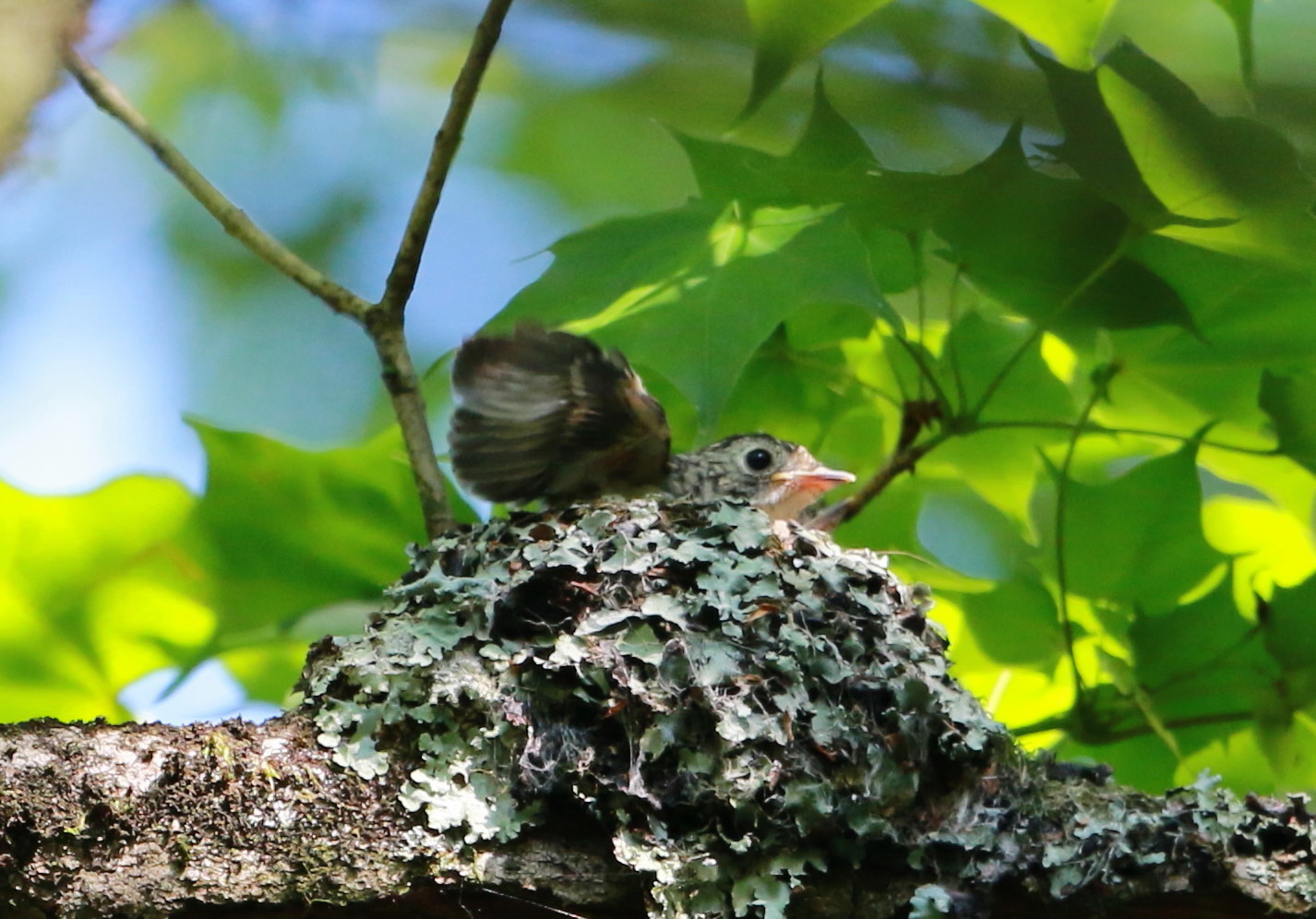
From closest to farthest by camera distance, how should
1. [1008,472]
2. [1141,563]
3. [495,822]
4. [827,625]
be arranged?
[495,822], [827,625], [1141,563], [1008,472]

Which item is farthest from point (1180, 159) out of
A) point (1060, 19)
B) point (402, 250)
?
point (402, 250)

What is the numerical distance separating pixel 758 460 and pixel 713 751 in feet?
3.80

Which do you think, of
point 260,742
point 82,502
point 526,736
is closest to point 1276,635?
point 526,736

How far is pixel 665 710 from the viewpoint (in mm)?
1562

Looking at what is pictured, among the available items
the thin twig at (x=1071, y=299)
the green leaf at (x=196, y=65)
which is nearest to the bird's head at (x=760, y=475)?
the thin twig at (x=1071, y=299)

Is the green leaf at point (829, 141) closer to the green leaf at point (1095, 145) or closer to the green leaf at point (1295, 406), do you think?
the green leaf at point (1095, 145)

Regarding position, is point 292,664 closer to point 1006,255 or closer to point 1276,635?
point 1006,255

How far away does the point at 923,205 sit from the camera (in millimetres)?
2180

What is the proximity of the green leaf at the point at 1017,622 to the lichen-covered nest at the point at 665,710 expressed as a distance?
0.64 metres

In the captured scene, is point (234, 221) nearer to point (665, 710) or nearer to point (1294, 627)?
point (665, 710)

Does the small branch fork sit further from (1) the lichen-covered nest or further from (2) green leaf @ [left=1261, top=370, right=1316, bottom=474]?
(2) green leaf @ [left=1261, top=370, right=1316, bottom=474]

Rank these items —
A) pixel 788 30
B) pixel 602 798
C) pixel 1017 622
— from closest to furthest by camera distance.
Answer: pixel 602 798, pixel 788 30, pixel 1017 622

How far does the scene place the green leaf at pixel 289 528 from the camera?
2488 mm

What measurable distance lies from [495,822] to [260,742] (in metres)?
0.27
